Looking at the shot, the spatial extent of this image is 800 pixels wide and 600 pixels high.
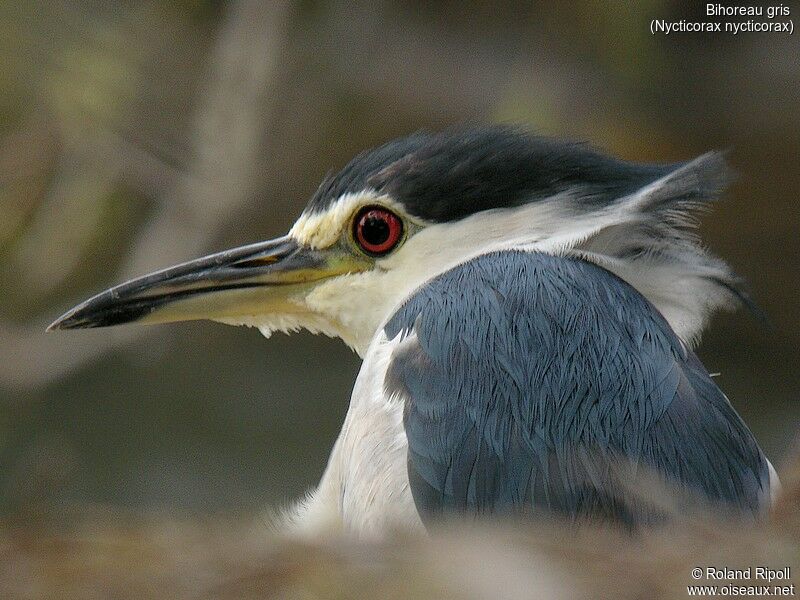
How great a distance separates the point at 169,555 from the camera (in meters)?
1.02

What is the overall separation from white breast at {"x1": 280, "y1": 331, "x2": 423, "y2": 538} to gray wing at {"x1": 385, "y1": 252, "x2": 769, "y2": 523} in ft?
0.09

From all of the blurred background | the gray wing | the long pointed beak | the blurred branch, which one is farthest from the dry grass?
the blurred branch

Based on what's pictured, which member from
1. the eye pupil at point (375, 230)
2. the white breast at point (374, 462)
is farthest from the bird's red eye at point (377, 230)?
the white breast at point (374, 462)

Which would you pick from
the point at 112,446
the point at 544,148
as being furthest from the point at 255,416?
the point at 544,148

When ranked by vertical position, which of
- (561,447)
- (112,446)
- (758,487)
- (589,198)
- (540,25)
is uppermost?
(540,25)

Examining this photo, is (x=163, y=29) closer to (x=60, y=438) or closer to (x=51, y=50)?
(x=51, y=50)

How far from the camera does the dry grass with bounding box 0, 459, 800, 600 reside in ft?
3.04

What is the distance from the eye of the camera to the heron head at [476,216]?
1.87m

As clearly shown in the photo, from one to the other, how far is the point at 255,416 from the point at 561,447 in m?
3.50

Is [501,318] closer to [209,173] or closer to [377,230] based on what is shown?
[377,230]

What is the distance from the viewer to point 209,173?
132 inches

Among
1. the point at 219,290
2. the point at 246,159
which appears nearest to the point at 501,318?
the point at 219,290

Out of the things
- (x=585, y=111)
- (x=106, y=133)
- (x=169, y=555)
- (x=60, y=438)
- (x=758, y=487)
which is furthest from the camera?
(x=60, y=438)

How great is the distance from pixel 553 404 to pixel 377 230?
22.9 inches
